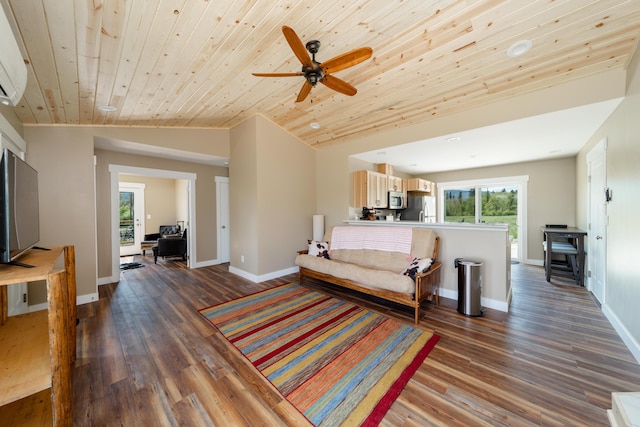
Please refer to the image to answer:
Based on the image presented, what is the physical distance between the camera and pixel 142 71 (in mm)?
2311

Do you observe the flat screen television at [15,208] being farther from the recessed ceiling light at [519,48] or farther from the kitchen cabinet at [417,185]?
the kitchen cabinet at [417,185]

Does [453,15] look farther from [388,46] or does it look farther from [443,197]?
[443,197]

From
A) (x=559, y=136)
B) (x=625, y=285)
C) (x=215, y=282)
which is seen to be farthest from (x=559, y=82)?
(x=215, y=282)

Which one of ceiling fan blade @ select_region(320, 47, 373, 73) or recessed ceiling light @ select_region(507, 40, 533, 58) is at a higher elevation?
recessed ceiling light @ select_region(507, 40, 533, 58)

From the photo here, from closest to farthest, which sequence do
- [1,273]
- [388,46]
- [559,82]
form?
[1,273], [388,46], [559,82]

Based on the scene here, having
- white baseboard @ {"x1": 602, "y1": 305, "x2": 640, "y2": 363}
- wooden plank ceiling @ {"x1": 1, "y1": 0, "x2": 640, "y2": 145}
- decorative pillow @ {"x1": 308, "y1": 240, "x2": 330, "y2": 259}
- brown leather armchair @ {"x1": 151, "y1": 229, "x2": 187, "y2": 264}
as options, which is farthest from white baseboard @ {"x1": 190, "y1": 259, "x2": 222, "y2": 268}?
white baseboard @ {"x1": 602, "y1": 305, "x2": 640, "y2": 363}

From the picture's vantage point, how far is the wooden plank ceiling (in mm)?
1766

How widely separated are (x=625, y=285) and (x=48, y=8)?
16.7 ft

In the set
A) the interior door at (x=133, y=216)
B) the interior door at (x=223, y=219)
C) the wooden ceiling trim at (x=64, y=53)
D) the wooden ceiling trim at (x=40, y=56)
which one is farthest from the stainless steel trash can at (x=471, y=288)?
the interior door at (x=133, y=216)

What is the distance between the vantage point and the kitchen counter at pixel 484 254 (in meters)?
2.98

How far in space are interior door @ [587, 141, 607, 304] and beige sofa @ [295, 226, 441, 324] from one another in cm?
194

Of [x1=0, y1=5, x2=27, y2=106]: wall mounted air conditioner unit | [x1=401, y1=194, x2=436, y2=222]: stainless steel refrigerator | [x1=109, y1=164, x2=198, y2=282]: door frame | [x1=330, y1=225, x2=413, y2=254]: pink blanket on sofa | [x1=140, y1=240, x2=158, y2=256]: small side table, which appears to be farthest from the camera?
[x1=140, y1=240, x2=158, y2=256]: small side table

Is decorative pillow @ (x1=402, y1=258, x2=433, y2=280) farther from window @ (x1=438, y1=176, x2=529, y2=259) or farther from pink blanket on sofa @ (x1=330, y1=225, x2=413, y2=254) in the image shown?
window @ (x1=438, y1=176, x2=529, y2=259)

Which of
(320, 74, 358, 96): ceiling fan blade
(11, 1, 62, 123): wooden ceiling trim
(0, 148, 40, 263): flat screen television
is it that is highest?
(320, 74, 358, 96): ceiling fan blade
